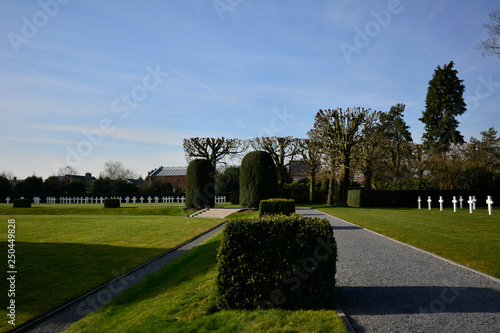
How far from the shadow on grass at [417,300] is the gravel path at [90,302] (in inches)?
184

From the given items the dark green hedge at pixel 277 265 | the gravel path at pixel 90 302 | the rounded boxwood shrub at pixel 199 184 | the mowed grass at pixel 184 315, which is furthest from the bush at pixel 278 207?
the rounded boxwood shrub at pixel 199 184

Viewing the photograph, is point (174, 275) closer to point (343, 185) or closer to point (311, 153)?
point (343, 185)

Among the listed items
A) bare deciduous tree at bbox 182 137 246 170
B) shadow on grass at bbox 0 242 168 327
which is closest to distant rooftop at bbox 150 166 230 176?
bare deciduous tree at bbox 182 137 246 170

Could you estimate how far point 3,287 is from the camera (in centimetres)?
693

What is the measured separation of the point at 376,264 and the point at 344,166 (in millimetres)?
23608

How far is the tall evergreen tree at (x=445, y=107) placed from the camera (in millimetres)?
40094

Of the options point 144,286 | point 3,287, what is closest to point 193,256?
point 144,286

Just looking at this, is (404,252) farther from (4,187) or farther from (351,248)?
(4,187)

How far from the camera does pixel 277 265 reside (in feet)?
16.3

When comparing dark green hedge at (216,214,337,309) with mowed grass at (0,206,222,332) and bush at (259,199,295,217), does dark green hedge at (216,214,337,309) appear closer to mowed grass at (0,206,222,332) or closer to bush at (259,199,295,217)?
mowed grass at (0,206,222,332)

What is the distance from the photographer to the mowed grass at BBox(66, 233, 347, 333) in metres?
4.31

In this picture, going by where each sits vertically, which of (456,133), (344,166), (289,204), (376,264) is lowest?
(376,264)

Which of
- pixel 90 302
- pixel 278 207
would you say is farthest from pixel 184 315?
pixel 278 207

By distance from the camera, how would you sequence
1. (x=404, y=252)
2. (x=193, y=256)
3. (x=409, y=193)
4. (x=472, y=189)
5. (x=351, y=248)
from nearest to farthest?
(x=404, y=252), (x=351, y=248), (x=193, y=256), (x=472, y=189), (x=409, y=193)
